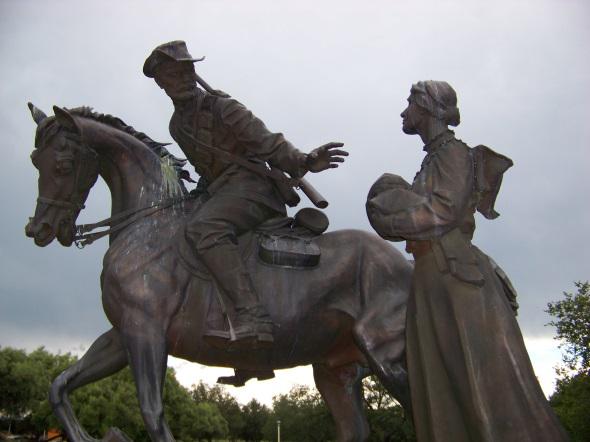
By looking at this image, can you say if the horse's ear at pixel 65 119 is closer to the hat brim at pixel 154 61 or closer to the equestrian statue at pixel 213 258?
the equestrian statue at pixel 213 258

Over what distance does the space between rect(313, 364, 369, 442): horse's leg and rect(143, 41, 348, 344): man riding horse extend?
4.04 feet

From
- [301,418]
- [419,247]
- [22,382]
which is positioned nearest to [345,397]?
[419,247]

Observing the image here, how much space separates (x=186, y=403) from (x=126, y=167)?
44925mm

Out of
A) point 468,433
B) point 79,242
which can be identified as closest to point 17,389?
point 79,242

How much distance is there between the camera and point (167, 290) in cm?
601

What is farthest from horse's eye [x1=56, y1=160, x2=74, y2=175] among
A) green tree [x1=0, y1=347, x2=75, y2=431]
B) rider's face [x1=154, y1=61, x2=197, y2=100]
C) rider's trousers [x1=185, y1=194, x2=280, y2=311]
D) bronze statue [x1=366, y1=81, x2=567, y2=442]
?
green tree [x1=0, y1=347, x2=75, y2=431]

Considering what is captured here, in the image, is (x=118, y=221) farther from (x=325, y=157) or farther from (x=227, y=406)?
(x=227, y=406)

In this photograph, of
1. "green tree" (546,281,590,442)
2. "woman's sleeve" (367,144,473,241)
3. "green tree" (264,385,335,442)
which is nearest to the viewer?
"woman's sleeve" (367,144,473,241)

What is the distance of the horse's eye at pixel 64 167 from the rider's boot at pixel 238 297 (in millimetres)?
1576

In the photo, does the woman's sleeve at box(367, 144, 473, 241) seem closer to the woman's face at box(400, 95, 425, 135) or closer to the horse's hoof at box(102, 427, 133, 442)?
the woman's face at box(400, 95, 425, 135)

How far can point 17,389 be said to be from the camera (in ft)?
A: 145

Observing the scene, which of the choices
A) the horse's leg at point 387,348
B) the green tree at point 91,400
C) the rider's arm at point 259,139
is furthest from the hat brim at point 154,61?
the green tree at point 91,400

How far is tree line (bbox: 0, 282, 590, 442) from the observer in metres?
33.4

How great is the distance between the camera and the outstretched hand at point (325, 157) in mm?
5965
